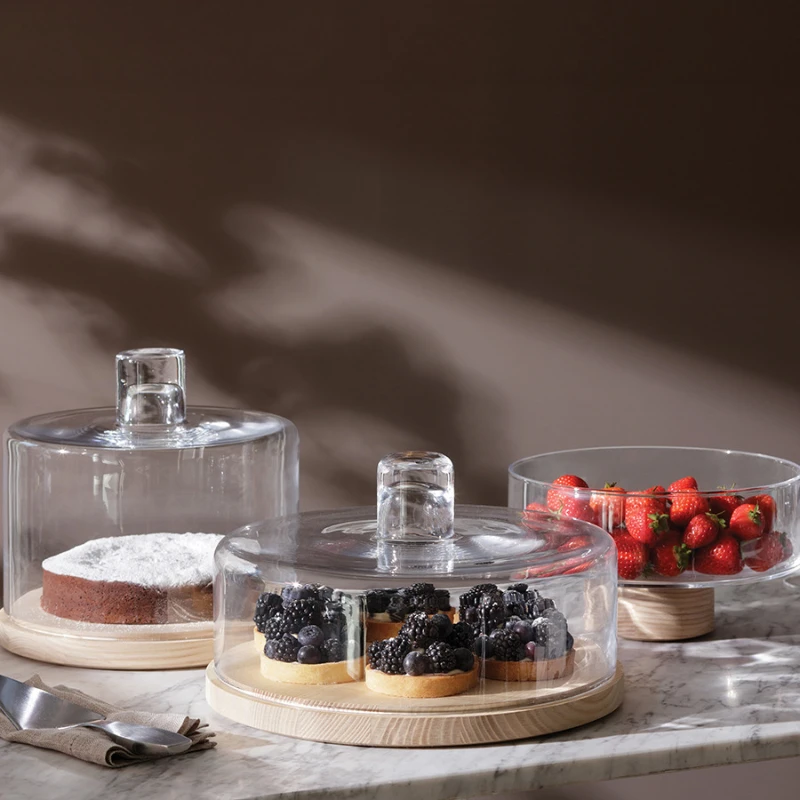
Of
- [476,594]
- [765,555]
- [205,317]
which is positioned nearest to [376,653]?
[476,594]

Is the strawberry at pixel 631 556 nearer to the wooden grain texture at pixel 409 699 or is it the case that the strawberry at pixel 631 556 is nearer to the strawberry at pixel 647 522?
the strawberry at pixel 647 522

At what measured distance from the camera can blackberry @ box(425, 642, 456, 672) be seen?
1310mm

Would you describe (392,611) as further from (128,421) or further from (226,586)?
(128,421)

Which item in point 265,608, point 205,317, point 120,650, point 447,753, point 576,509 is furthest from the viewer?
point 205,317

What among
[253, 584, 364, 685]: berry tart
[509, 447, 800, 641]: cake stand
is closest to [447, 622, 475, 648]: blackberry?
[253, 584, 364, 685]: berry tart

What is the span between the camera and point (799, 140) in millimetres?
2566

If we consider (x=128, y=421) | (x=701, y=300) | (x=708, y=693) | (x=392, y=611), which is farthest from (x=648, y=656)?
(x=701, y=300)

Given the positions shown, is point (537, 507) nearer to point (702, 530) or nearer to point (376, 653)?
point (702, 530)

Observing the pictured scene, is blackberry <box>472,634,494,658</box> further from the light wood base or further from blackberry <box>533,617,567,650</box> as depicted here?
the light wood base

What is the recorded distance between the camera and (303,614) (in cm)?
136

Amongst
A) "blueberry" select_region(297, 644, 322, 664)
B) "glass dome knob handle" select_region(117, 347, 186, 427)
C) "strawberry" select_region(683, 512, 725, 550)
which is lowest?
"blueberry" select_region(297, 644, 322, 664)

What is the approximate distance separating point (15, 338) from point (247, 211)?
0.53m

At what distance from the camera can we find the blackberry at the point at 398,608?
1338mm

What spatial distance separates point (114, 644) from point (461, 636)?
49 cm
